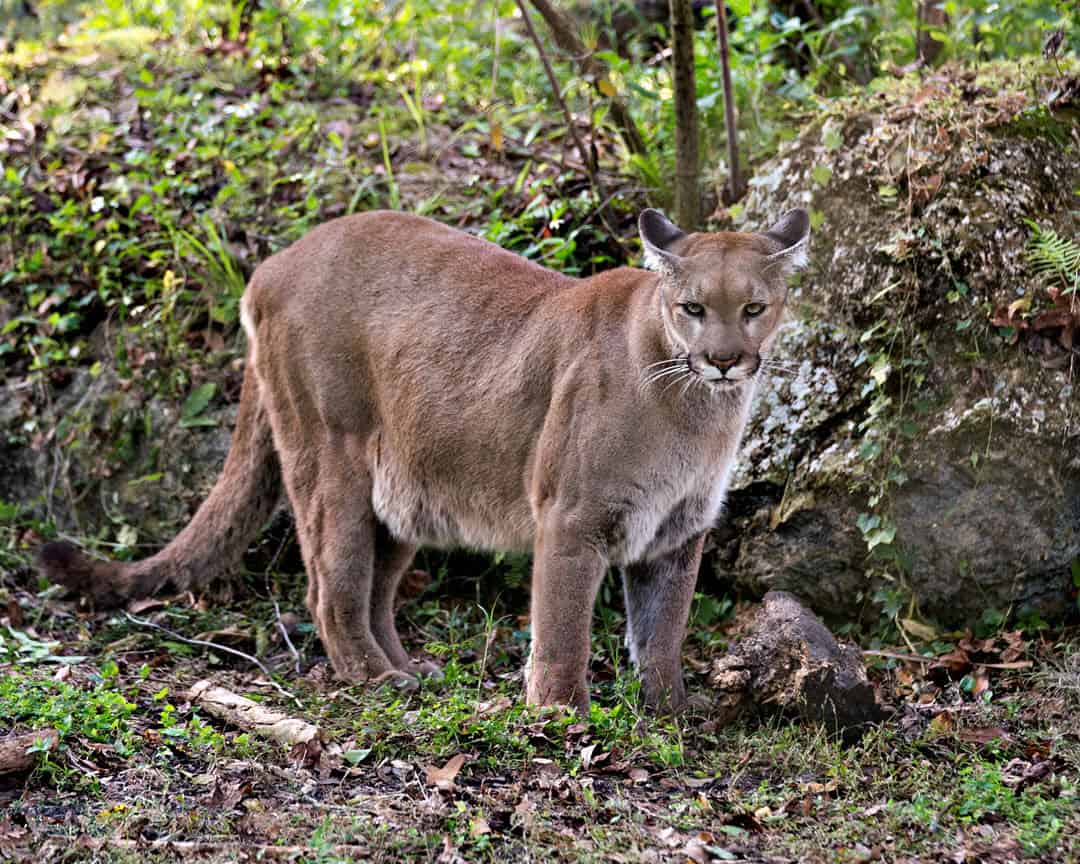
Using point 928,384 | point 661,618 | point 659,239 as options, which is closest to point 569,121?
point 659,239

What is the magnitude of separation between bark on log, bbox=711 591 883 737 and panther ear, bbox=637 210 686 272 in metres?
1.36

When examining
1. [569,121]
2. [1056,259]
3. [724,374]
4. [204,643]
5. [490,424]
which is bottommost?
[204,643]

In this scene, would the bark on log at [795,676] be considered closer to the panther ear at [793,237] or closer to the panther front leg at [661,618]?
the panther front leg at [661,618]

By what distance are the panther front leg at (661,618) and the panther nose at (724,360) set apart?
867 millimetres

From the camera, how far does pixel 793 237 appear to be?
470 centimetres

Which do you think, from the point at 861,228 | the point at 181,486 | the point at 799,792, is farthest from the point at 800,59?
the point at 799,792

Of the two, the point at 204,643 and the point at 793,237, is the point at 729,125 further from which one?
the point at 204,643

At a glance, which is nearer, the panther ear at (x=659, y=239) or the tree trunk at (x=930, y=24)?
the panther ear at (x=659, y=239)

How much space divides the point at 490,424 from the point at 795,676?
1.61m

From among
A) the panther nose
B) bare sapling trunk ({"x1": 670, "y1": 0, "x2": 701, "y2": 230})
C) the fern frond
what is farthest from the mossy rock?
the panther nose

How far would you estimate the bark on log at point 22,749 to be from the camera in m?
3.80

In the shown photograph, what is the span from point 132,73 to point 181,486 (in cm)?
364

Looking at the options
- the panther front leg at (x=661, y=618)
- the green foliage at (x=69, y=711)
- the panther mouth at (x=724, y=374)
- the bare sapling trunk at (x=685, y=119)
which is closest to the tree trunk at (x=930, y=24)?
the bare sapling trunk at (x=685, y=119)

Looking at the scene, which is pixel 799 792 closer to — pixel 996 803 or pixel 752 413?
pixel 996 803
